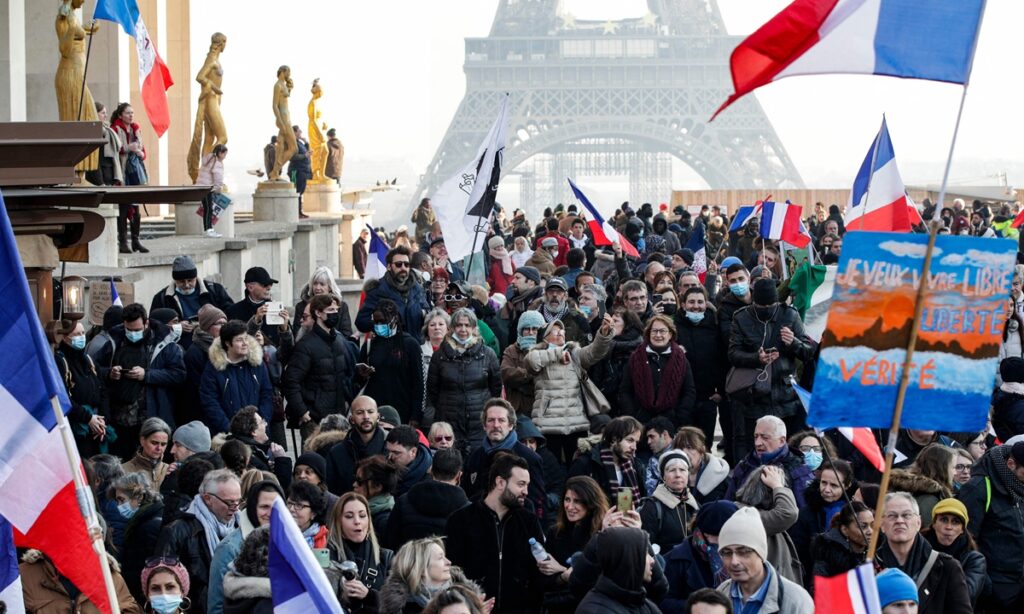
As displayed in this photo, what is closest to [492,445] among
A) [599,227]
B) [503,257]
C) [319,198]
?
[503,257]

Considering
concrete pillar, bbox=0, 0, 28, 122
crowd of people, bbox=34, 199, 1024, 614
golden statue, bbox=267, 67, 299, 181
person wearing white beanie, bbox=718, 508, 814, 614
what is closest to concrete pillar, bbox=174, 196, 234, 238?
concrete pillar, bbox=0, 0, 28, 122

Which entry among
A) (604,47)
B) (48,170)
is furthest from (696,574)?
(604,47)

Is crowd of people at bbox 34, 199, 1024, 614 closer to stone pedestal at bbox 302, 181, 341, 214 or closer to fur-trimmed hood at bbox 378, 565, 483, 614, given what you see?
fur-trimmed hood at bbox 378, 565, 483, 614

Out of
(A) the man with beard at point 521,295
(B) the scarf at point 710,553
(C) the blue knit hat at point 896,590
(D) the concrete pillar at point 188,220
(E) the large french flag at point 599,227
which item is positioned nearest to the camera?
(C) the blue knit hat at point 896,590

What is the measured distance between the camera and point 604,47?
108 meters

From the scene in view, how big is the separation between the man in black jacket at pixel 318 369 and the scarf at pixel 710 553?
4570 mm

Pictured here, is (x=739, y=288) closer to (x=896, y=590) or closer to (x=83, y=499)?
(x=896, y=590)

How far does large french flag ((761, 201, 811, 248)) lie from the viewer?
17.9 metres

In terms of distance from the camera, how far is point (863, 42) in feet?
20.9

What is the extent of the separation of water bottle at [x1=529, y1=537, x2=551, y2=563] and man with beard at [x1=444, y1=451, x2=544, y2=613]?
0.09ft

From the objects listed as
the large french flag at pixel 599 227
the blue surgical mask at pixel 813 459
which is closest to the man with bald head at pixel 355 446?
the blue surgical mask at pixel 813 459

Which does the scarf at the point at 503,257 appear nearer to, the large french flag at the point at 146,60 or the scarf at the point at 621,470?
the large french flag at the point at 146,60

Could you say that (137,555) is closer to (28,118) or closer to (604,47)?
(28,118)

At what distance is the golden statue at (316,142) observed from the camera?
3409 centimetres
